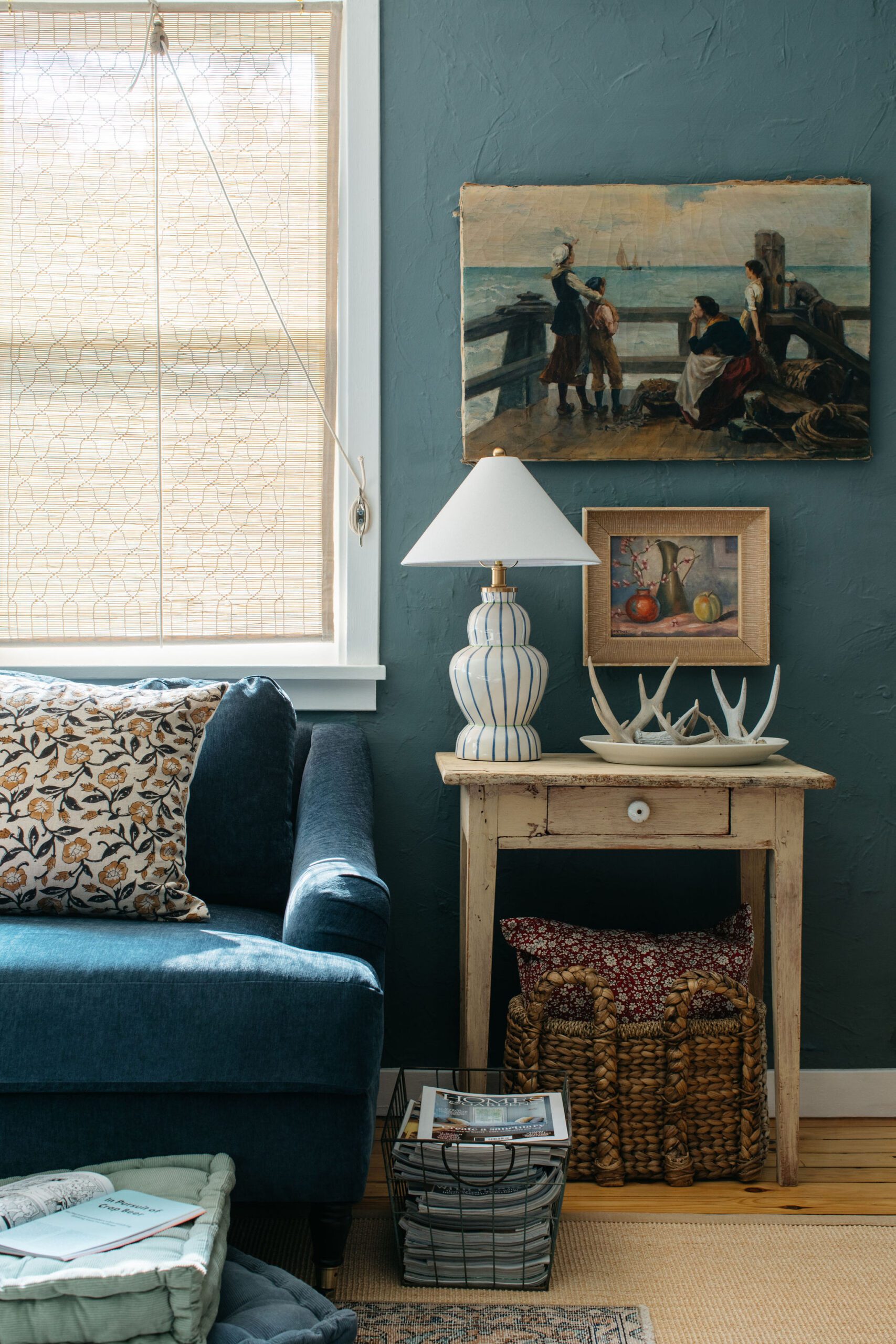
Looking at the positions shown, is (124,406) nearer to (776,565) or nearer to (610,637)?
(610,637)

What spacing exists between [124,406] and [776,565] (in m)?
1.56

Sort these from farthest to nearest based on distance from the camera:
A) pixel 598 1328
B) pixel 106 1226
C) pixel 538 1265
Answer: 1. pixel 538 1265
2. pixel 598 1328
3. pixel 106 1226

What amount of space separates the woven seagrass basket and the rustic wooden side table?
0.06 metres

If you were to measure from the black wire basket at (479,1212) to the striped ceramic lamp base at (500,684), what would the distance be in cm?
75

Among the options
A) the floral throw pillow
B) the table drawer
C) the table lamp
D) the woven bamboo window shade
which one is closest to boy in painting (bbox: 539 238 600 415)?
the table lamp

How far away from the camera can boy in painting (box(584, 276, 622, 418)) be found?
7.93ft

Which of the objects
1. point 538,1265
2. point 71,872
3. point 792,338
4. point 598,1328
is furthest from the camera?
point 792,338

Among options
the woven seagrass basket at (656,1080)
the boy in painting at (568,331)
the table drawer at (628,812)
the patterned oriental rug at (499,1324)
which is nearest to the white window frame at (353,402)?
the boy in painting at (568,331)

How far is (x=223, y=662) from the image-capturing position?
2508 mm

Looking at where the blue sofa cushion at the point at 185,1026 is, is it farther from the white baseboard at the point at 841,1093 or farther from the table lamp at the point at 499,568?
the white baseboard at the point at 841,1093

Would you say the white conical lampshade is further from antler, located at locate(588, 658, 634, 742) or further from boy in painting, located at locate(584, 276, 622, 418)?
boy in painting, located at locate(584, 276, 622, 418)

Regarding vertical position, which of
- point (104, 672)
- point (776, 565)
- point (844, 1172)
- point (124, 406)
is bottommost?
point (844, 1172)

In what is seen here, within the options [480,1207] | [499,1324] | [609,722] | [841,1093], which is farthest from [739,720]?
[499,1324]

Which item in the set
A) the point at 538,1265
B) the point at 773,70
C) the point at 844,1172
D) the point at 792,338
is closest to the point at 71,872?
the point at 538,1265
